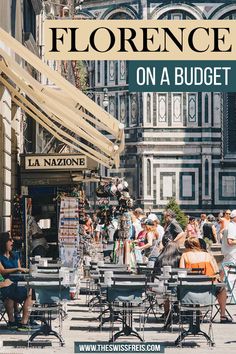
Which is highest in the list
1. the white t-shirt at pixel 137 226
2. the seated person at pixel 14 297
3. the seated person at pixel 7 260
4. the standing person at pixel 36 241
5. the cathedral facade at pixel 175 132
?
the cathedral facade at pixel 175 132

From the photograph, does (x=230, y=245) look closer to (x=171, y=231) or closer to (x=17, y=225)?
(x=171, y=231)

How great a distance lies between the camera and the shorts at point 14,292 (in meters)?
15.0

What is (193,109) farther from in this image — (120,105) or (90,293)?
(90,293)

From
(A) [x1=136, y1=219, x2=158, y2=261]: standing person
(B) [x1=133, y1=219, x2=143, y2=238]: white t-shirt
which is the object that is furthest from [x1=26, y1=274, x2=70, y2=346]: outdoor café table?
(B) [x1=133, y1=219, x2=143, y2=238]: white t-shirt

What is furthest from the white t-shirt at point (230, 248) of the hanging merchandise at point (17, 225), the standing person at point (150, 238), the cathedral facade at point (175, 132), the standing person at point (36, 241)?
the cathedral facade at point (175, 132)

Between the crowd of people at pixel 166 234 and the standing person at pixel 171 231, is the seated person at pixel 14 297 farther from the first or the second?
the standing person at pixel 171 231

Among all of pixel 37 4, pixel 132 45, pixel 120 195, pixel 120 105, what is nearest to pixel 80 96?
pixel 132 45

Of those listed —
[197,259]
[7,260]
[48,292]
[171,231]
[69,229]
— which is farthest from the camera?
[69,229]

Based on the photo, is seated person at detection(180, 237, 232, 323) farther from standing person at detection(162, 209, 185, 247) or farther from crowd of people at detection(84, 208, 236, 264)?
standing person at detection(162, 209, 185, 247)

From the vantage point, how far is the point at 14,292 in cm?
1509

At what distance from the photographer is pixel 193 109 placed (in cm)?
6278

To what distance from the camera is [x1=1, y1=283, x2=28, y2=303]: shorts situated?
592 inches

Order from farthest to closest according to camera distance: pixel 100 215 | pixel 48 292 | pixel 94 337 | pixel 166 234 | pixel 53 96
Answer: pixel 100 215 → pixel 166 234 → pixel 53 96 → pixel 94 337 → pixel 48 292

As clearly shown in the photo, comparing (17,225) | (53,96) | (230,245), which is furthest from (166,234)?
(17,225)
